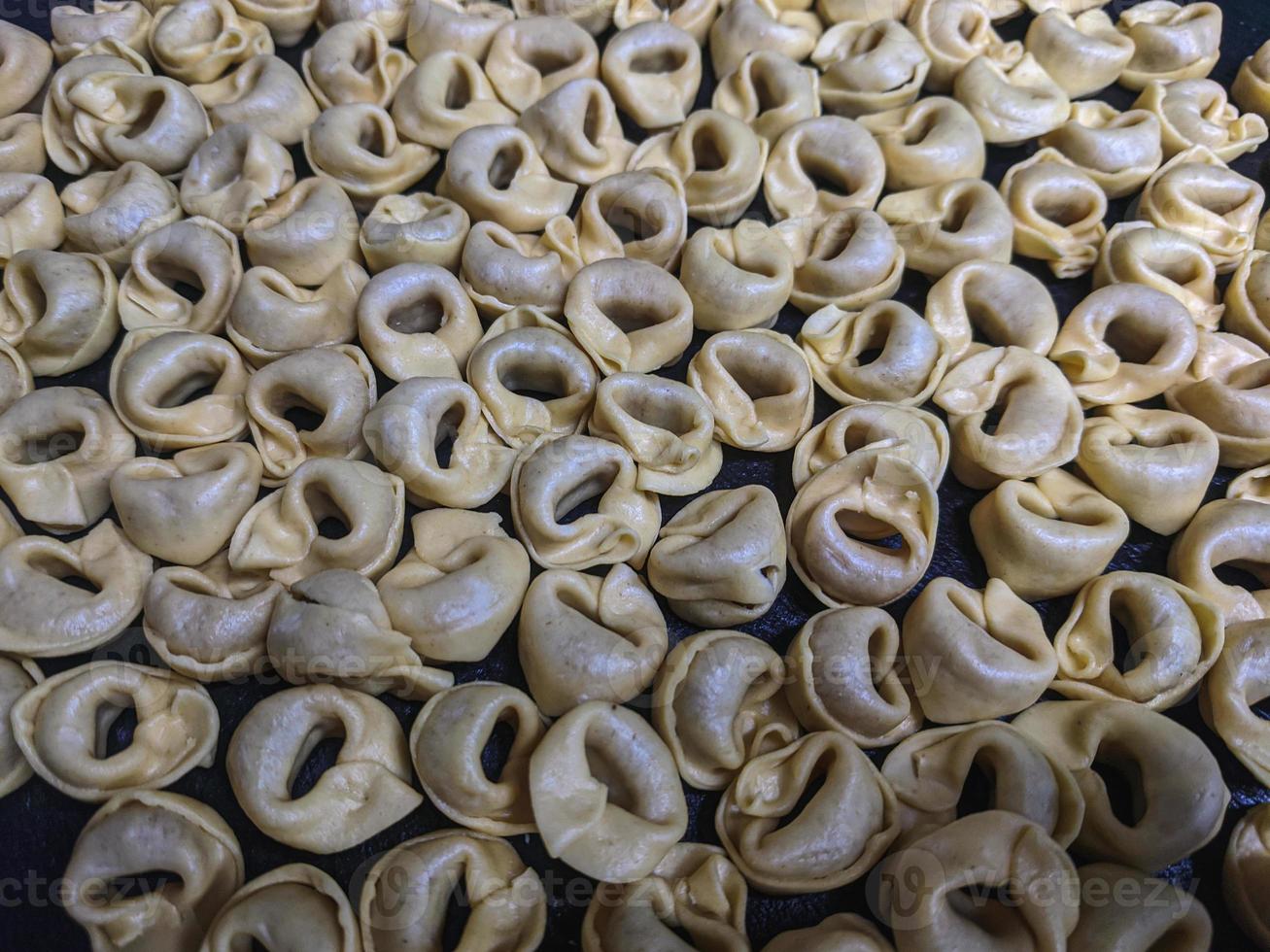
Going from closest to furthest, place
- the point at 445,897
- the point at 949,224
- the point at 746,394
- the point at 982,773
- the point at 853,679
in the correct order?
the point at 445,897
the point at 853,679
the point at 982,773
the point at 746,394
the point at 949,224

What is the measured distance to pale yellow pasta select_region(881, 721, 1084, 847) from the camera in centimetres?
171

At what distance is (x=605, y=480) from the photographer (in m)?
2.12

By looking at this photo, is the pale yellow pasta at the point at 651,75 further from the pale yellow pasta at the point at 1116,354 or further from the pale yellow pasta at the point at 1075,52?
the pale yellow pasta at the point at 1116,354

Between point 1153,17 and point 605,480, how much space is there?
2729mm

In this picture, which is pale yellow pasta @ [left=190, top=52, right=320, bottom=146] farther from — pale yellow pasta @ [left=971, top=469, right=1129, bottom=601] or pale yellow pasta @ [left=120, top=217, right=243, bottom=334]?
pale yellow pasta @ [left=971, top=469, right=1129, bottom=601]

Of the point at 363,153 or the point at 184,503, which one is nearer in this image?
the point at 184,503

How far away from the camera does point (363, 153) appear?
250 centimetres

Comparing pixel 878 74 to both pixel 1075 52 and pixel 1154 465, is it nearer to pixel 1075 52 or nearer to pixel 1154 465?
pixel 1075 52

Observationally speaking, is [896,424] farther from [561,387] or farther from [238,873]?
[238,873]

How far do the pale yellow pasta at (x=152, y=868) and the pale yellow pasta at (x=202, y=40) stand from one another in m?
2.25

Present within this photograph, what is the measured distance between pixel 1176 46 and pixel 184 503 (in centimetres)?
340

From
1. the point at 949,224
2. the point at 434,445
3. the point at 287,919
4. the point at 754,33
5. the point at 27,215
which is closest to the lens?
the point at 287,919

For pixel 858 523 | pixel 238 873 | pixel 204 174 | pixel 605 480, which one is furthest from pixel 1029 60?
pixel 238 873

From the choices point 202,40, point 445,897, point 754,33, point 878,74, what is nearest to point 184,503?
point 445,897
